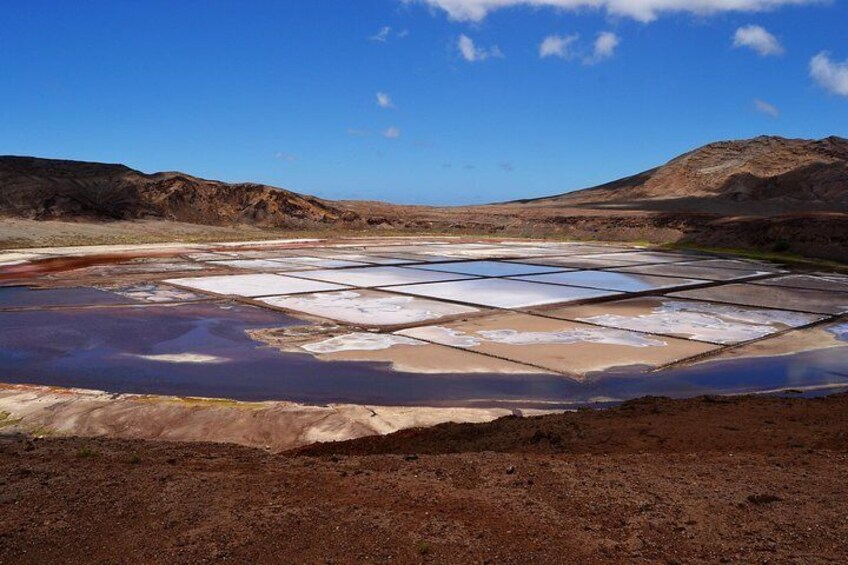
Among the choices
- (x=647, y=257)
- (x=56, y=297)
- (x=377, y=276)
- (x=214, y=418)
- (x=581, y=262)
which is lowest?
(x=56, y=297)

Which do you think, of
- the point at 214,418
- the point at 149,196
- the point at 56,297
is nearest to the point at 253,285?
the point at 56,297

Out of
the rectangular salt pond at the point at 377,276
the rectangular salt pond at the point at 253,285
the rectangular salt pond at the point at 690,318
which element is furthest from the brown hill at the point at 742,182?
the rectangular salt pond at the point at 253,285

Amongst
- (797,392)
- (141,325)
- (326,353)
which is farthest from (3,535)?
(141,325)

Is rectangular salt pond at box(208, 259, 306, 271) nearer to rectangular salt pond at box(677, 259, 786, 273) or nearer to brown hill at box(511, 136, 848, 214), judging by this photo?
rectangular salt pond at box(677, 259, 786, 273)

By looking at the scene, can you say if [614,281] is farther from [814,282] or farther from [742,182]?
[742,182]

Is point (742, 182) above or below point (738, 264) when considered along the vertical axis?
above

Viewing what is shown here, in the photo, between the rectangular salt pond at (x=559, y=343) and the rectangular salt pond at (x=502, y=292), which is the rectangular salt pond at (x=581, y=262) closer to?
the rectangular salt pond at (x=502, y=292)
